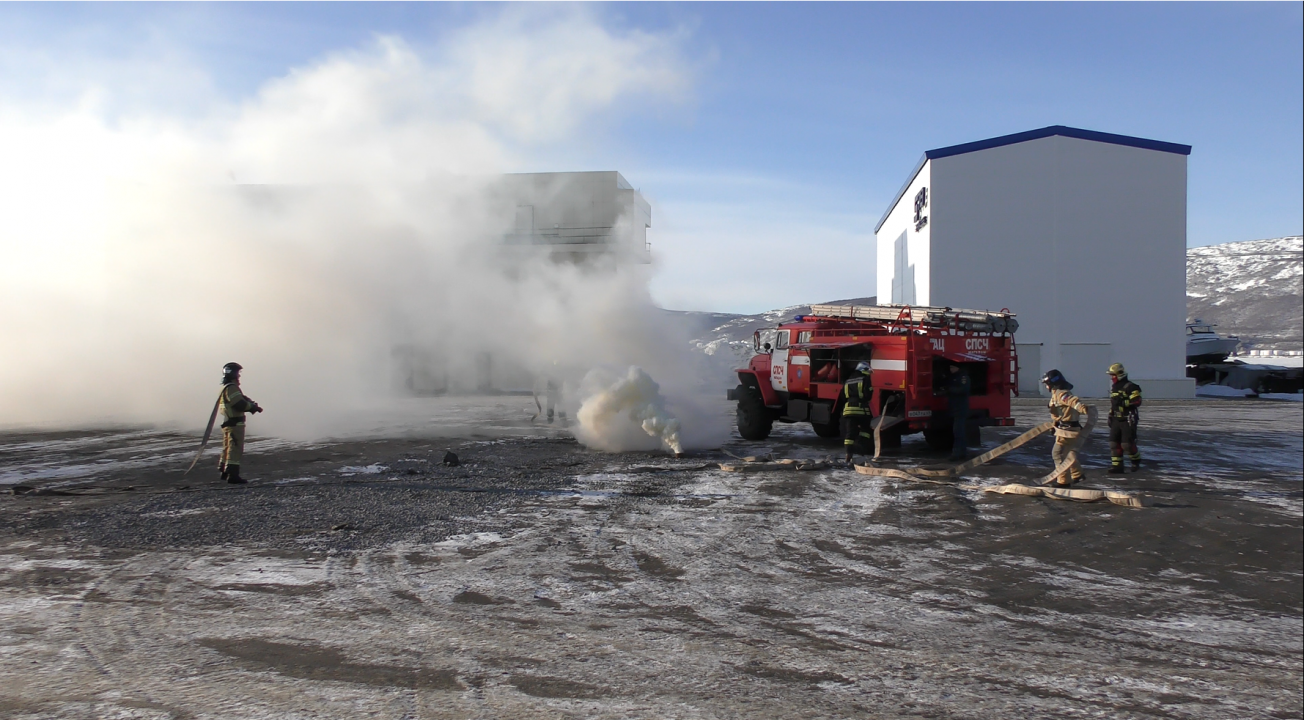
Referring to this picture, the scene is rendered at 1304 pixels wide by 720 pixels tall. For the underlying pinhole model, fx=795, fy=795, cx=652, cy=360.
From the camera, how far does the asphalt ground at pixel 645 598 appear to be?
4008 mm

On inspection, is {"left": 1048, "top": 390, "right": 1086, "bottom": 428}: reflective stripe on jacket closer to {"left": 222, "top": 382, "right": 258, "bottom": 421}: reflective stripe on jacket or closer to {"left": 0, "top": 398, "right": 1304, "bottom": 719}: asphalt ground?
{"left": 0, "top": 398, "right": 1304, "bottom": 719}: asphalt ground

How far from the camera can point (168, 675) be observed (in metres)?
4.18

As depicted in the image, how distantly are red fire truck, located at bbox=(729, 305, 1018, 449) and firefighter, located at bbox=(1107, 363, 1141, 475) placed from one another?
2.02m

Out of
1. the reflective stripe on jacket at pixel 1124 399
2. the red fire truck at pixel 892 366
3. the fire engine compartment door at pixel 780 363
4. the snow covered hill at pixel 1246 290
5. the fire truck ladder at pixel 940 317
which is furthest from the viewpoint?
the snow covered hill at pixel 1246 290

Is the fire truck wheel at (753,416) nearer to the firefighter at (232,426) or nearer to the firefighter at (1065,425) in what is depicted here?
the firefighter at (1065,425)

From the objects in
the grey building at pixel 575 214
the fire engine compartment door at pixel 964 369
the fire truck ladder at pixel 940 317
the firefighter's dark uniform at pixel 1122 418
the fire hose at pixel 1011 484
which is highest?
the grey building at pixel 575 214

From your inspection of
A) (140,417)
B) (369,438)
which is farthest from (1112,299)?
(140,417)

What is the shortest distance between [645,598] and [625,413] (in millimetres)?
7699

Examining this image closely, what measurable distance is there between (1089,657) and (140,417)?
2191 cm

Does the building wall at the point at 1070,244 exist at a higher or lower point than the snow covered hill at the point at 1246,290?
lower

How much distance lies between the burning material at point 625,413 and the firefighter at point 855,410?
8.76 feet

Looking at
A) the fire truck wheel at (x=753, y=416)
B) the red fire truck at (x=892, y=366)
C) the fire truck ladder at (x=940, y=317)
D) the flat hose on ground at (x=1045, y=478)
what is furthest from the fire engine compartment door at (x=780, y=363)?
the flat hose on ground at (x=1045, y=478)

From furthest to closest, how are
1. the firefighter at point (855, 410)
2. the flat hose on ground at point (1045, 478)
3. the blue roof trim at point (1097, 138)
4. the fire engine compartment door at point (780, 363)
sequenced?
the blue roof trim at point (1097, 138) → the fire engine compartment door at point (780, 363) → the firefighter at point (855, 410) → the flat hose on ground at point (1045, 478)

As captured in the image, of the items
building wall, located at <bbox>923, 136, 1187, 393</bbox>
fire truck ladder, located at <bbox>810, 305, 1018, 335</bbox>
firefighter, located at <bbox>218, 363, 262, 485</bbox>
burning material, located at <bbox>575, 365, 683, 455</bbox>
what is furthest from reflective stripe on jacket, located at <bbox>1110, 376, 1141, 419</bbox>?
building wall, located at <bbox>923, 136, 1187, 393</bbox>
